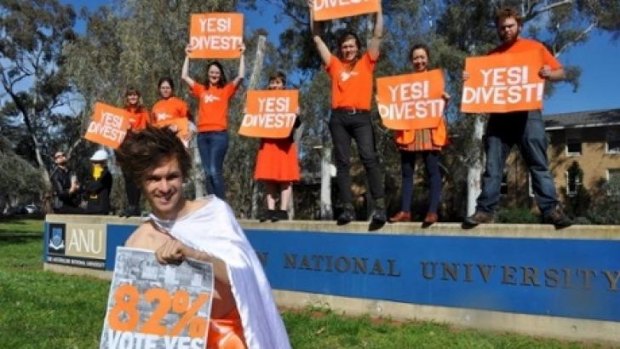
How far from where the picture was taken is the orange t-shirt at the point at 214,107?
9523mm

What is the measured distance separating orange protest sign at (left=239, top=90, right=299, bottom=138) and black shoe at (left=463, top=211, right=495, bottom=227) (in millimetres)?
2994

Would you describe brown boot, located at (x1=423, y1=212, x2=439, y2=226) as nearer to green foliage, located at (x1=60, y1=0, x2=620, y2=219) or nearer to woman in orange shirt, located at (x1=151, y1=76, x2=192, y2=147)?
woman in orange shirt, located at (x1=151, y1=76, x2=192, y2=147)

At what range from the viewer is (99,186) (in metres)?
12.6

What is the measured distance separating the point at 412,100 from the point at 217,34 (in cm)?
352

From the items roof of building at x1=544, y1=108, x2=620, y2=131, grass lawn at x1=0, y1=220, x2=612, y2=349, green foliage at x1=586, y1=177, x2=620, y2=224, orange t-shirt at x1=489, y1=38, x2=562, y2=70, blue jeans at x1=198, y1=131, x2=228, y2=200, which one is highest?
roof of building at x1=544, y1=108, x2=620, y2=131

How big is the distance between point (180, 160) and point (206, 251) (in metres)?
0.42

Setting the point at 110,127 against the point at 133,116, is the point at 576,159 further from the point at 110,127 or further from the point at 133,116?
the point at 133,116

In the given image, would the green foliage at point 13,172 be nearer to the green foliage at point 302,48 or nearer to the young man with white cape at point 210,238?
the green foliage at point 302,48

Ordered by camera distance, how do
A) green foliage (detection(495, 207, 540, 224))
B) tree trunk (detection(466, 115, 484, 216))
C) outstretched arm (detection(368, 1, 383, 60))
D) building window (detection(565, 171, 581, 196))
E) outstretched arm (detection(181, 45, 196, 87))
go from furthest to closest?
building window (detection(565, 171, 581, 196)), green foliage (detection(495, 207, 540, 224)), tree trunk (detection(466, 115, 484, 216)), outstretched arm (detection(181, 45, 196, 87)), outstretched arm (detection(368, 1, 383, 60))

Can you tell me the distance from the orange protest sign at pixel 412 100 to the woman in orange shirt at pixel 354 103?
392 millimetres

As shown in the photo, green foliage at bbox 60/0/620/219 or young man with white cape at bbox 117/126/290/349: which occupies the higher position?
green foliage at bbox 60/0/620/219

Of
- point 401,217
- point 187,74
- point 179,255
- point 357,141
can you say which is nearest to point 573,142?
point 187,74

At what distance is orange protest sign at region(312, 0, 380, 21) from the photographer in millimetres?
8516

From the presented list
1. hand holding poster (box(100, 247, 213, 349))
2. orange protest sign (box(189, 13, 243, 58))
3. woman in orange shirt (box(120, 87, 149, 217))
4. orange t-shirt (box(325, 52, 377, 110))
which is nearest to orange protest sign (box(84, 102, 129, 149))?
woman in orange shirt (box(120, 87, 149, 217))
